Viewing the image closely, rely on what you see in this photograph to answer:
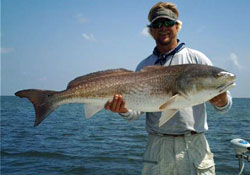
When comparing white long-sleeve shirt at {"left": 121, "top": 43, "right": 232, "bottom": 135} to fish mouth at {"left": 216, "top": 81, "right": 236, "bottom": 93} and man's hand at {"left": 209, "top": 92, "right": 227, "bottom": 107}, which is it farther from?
fish mouth at {"left": 216, "top": 81, "right": 236, "bottom": 93}

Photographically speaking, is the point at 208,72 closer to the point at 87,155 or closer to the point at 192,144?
the point at 192,144

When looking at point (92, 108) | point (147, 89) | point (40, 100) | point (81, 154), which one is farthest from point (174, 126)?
point (81, 154)

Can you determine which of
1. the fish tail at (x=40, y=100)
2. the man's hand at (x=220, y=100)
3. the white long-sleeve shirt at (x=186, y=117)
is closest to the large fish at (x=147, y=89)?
the fish tail at (x=40, y=100)

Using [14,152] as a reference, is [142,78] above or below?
above

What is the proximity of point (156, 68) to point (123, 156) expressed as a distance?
324 inches

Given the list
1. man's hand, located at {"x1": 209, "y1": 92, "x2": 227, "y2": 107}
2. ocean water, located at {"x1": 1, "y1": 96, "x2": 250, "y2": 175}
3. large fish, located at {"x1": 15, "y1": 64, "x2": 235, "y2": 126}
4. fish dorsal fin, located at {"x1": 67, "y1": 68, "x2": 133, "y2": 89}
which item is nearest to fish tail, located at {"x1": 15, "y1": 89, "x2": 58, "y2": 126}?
large fish, located at {"x1": 15, "y1": 64, "x2": 235, "y2": 126}

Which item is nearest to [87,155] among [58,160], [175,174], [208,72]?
[58,160]

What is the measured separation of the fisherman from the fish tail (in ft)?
3.34

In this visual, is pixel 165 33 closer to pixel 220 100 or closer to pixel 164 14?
pixel 164 14

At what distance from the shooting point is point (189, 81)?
11.9 ft

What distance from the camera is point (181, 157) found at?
3828 millimetres

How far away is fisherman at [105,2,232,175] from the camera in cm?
381

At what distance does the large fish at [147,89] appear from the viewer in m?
3.55

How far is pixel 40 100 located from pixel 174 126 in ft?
7.48
